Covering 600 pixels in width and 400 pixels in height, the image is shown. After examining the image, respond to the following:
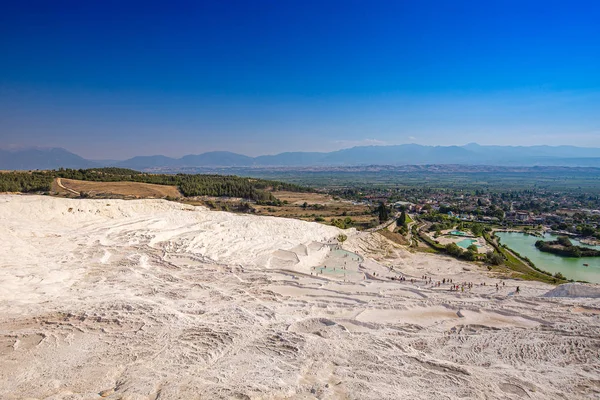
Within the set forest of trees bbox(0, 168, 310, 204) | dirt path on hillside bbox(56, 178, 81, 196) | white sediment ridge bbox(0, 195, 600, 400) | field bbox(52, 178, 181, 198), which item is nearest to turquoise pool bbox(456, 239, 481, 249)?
white sediment ridge bbox(0, 195, 600, 400)

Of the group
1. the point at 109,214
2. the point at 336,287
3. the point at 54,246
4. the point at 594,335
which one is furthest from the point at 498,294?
the point at 109,214

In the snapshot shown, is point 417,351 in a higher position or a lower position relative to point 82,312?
lower

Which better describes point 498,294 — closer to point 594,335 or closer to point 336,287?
point 594,335

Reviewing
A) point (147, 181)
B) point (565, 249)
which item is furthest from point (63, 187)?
point (565, 249)

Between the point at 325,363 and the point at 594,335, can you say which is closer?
the point at 325,363

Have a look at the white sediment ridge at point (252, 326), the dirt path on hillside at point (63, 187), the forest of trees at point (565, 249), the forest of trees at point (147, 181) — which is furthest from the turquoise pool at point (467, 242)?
the dirt path on hillside at point (63, 187)

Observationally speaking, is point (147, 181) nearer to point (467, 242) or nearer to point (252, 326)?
point (467, 242)
